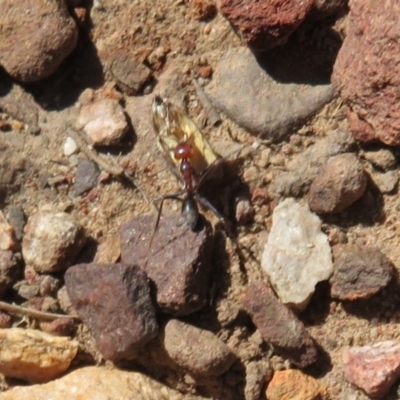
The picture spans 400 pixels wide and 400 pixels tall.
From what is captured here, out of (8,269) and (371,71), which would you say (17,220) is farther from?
(371,71)

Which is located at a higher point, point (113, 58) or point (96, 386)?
point (113, 58)

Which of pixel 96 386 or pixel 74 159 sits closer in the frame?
pixel 96 386

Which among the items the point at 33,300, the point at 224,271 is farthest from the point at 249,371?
the point at 33,300

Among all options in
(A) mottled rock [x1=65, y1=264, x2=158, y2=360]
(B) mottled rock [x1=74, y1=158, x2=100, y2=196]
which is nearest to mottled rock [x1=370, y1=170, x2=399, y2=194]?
(A) mottled rock [x1=65, y1=264, x2=158, y2=360]

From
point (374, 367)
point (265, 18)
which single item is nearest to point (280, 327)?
point (374, 367)

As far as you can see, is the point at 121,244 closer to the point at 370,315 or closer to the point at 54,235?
the point at 54,235

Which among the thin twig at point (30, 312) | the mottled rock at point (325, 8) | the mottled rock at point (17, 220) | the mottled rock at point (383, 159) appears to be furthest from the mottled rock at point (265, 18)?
the thin twig at point (30, 312)

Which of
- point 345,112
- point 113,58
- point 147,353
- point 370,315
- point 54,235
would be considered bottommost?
point 370,315

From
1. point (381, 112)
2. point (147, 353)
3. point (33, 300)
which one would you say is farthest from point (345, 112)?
point (33, 300)
